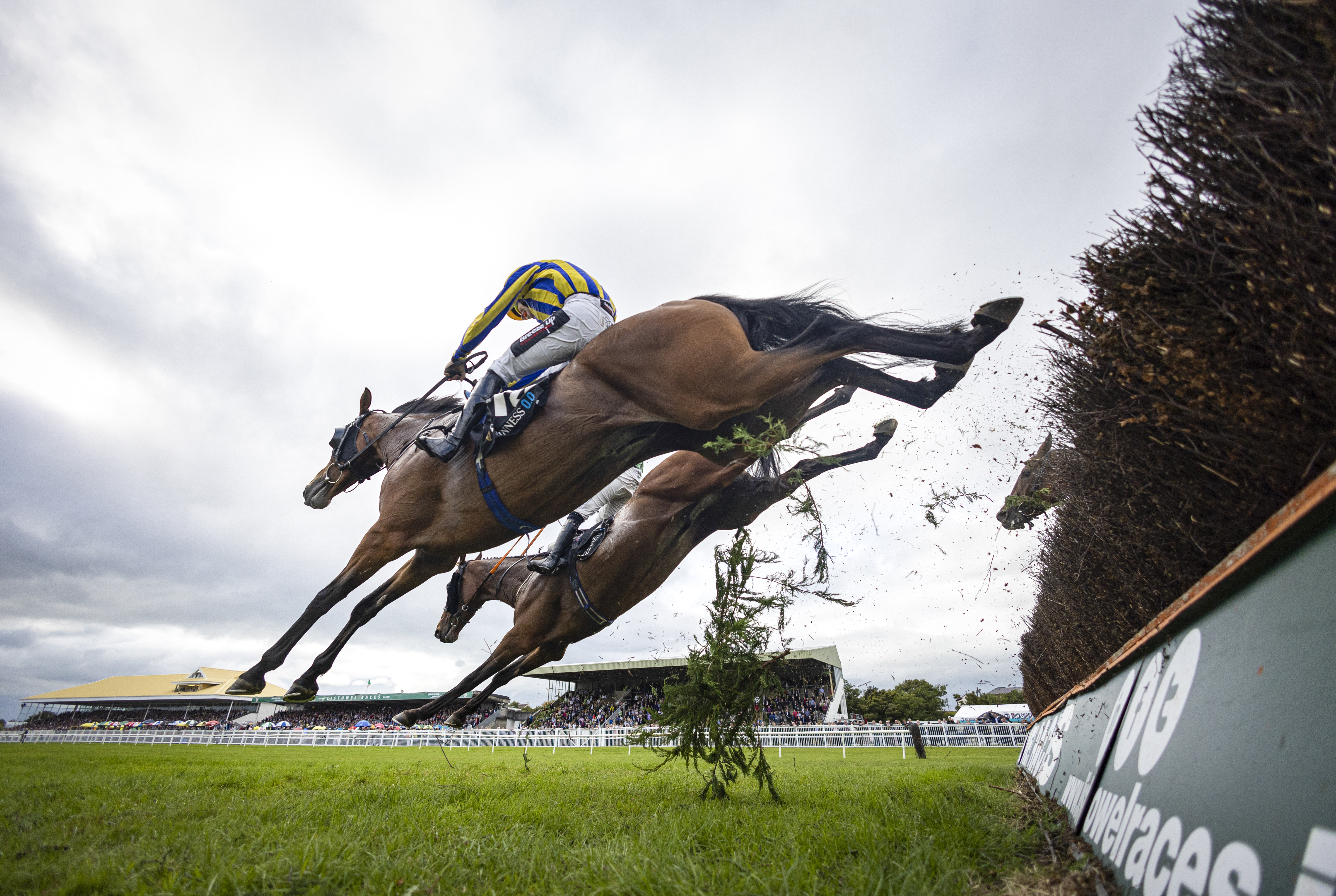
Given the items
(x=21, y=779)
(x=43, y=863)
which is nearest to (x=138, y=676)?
(x=21, y=779)

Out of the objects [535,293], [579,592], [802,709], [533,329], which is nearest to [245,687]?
[579,592]

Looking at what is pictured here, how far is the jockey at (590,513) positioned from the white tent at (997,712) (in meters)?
26.0

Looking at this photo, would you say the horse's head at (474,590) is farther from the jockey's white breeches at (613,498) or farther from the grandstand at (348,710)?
the grandstand at (348,710)

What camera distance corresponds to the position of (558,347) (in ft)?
17.0

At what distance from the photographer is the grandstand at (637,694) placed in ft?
80.2

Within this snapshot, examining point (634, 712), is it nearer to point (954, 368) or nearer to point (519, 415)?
point (519, 415)

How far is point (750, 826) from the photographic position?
352cm

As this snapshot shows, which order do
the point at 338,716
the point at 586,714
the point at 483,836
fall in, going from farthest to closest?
the point at 338,716 < the point at 586,714 < the point at 483,836

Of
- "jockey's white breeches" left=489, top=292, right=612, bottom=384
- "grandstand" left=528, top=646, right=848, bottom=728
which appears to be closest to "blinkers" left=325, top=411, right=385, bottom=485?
"jockey's white breeches" left=489, top=292, right=612, bottom=384

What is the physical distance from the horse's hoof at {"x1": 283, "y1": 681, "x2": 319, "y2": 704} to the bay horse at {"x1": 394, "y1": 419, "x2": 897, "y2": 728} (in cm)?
76

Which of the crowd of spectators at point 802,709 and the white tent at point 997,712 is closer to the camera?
the crowd of spectators at point 802,709

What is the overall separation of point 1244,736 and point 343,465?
6482 mm

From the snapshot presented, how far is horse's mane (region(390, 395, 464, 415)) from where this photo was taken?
630cm

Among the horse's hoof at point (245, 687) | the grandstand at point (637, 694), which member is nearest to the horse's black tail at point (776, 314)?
the horse's hoof at point (245, 687)
